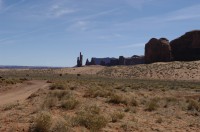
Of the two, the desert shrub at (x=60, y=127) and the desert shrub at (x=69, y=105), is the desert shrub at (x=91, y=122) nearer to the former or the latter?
the desert shrub at (x=60, y=127)

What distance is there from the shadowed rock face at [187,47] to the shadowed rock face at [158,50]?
7.90ft

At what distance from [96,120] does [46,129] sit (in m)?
2.14

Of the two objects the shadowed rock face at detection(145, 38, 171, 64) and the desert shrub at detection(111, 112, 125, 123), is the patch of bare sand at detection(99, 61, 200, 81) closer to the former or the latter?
the shadowed rock face at detection(145, 38, 171, 64)

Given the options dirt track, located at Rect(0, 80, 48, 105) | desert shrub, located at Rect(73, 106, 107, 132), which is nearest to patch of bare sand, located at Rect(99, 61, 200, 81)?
dirt track, located at Rect(0, 80, 48, 105)

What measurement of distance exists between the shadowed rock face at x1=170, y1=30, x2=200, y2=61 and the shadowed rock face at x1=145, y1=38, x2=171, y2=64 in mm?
2408

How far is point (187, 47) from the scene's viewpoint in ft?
327

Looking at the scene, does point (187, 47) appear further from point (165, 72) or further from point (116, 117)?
point (116, 117)

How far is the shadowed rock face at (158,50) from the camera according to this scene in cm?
10201

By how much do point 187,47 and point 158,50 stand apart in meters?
8.65

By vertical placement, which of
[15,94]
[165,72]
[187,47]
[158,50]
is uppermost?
[187,47]

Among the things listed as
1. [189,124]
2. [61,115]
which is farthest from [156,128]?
[61,115]

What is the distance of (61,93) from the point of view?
84.7ft

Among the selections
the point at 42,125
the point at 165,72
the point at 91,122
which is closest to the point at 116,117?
the point at 91,122

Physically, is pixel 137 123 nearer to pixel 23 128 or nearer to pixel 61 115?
pixel 61 115
